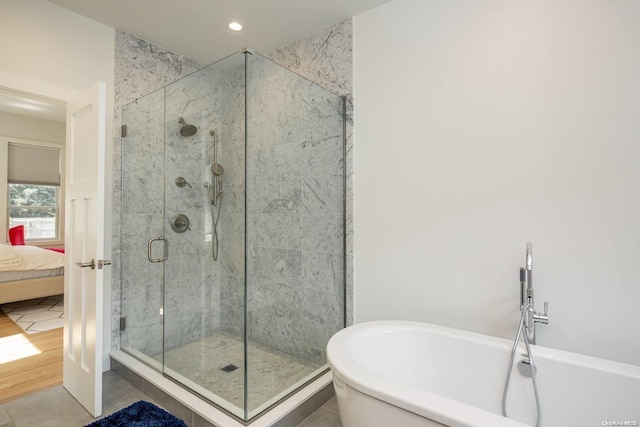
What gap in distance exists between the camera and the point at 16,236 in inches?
206

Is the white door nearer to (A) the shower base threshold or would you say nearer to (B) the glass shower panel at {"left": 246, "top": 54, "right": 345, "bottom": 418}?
(A) the shower base threshold

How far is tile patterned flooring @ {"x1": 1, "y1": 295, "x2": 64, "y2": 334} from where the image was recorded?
3555 mm

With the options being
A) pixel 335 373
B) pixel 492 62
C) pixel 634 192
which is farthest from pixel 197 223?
pixel 634 192

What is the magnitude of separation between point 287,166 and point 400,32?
116 centimetres

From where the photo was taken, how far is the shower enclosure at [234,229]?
2.00m

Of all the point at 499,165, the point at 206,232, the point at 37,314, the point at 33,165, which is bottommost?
the point at 37,314

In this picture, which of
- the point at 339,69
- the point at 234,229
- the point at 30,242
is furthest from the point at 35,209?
the point at 339,69

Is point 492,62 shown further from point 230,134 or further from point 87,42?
point 87,42

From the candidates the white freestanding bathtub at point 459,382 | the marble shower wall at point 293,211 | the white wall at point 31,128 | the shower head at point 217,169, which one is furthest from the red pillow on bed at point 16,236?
the white freestanding bathtub at point 459,382

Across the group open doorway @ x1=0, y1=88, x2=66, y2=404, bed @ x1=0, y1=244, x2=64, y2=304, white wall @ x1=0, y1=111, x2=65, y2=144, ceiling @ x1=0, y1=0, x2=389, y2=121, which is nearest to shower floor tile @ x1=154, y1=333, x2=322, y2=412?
open doorway @ x1=0, y1=88, x2=66, y2=404

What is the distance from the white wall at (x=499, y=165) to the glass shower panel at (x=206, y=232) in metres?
0.88

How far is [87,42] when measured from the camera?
2455 mm

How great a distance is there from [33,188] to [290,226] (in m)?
5.84

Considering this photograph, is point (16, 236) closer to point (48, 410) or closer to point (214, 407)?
point (48, 410)
